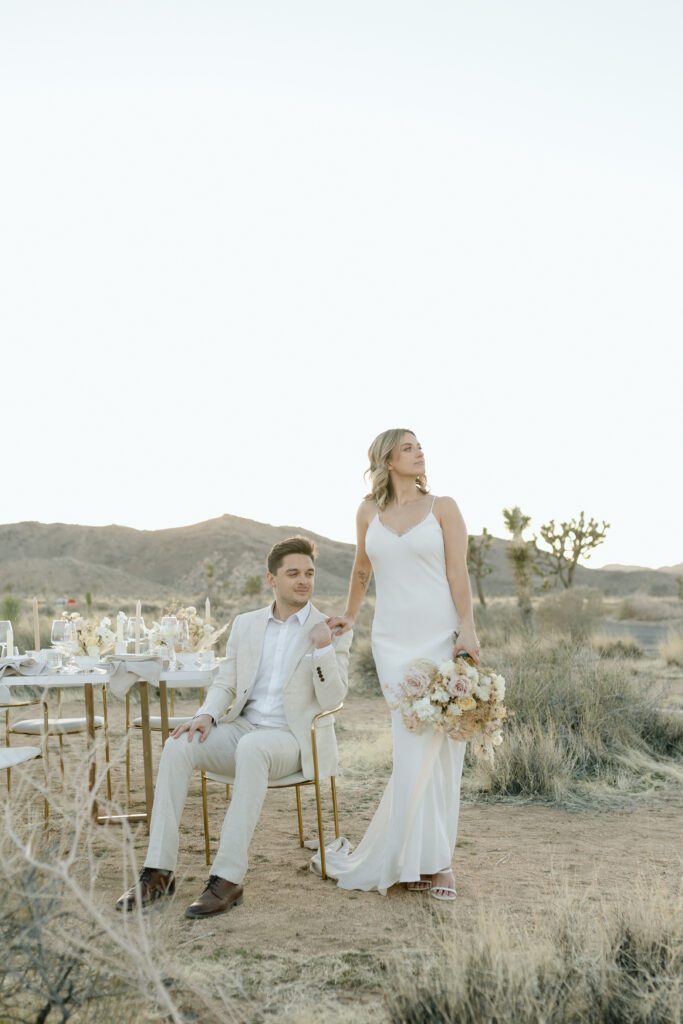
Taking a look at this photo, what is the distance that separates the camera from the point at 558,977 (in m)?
2.97

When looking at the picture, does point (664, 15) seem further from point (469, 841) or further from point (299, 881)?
point (299, 881)

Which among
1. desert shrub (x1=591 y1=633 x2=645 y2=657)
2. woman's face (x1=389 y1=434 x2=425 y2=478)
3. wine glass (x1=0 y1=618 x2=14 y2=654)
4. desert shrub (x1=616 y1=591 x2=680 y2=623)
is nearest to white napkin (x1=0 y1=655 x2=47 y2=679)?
wine glass (x1=0 y1=618 x2=14 y2=654)

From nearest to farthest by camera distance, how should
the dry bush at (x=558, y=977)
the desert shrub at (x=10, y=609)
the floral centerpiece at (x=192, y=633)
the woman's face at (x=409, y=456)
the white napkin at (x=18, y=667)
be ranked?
the dry bush at (x=558, y=977), the woman's face at (x=409, y=456), the white napkin at (x=18, y=667), the floral centerpiece at (x=192, y=633), the desert shrub at (x=10, y=609)

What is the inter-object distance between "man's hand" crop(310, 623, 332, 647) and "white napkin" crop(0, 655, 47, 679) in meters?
1.76

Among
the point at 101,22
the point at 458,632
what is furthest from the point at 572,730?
the point at 101,22

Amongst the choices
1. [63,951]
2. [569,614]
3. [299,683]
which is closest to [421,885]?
[299,683]

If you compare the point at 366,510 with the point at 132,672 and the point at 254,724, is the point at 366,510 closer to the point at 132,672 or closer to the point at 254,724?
the point at 254,724

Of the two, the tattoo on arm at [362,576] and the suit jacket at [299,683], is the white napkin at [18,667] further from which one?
the tattoo on arm at [362,576]

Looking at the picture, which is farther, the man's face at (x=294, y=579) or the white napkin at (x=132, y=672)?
the white napkin at (x=132, y=672)

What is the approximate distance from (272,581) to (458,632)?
1.01m

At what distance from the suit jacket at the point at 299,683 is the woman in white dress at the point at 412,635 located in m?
0.20

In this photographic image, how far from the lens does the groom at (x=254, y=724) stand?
173 inches

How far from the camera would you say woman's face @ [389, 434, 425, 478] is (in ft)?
16.4

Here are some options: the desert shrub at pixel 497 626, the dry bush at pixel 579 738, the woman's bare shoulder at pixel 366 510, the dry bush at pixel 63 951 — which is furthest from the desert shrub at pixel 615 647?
the dry bush at pixel 63 951
